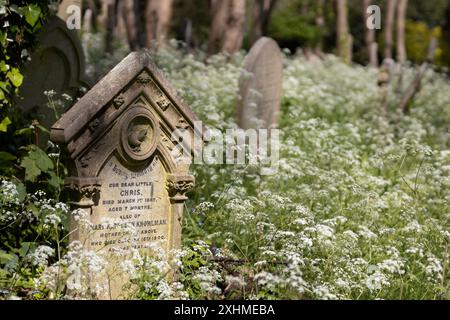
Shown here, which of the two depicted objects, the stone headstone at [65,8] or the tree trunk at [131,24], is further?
the tree trunk at [131,24]

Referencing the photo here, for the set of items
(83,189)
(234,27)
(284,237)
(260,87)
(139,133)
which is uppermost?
(234,27)

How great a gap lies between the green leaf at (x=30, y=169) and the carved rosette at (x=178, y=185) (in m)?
1.00

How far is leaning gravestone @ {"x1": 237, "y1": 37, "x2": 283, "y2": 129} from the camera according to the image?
8258mm

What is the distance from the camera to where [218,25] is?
12.6 m

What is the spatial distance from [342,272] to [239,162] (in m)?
2.25

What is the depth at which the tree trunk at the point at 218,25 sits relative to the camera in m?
12.4

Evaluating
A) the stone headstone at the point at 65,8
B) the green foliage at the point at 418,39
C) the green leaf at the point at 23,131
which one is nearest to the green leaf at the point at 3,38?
the green leaf at the point at 23,131

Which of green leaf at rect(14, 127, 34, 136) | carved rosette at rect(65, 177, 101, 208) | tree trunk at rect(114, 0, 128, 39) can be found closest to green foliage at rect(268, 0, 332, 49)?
tree trunk at rect(114, 0, 128, 39)

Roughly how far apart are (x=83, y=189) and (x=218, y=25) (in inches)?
339

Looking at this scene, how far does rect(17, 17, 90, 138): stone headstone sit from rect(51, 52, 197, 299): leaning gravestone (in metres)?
1.95

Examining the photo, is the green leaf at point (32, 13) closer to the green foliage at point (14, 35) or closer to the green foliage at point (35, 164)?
the green foliage at point (14, 35)

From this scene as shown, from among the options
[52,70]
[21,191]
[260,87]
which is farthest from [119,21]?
[21,191]

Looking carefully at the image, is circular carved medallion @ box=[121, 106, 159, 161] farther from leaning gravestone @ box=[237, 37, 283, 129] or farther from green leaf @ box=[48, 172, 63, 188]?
leaning gravestone @ box=[237, 37, 283, 129]

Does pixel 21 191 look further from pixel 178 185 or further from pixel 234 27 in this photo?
pixel 234 27
